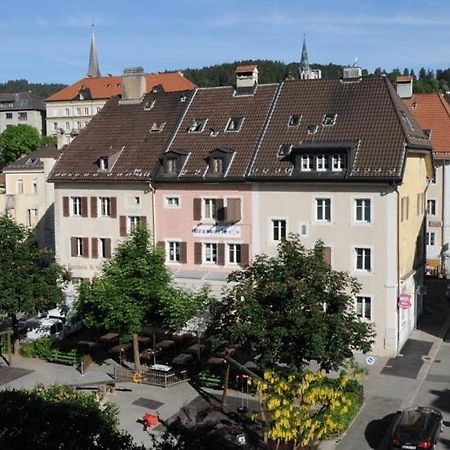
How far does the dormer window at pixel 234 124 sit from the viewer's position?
4234cm

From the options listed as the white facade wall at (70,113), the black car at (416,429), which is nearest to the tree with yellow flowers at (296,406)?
the black car at (416,429)

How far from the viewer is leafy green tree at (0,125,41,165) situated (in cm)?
11344

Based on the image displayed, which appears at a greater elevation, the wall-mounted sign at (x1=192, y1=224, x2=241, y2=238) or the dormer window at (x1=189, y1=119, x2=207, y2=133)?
the dormer window at (x1=189, y1=119, x2=207, y2=133)

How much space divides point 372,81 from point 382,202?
8329 millimetres

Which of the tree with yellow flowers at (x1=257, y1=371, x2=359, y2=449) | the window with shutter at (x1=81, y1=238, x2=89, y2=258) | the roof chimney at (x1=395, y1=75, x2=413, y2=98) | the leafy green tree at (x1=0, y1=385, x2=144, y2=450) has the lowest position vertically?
the tree with yellow flowers at (x1=257, y1=371, x2=359, y2=449)

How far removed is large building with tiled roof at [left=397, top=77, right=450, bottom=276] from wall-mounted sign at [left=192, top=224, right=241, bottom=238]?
74.3 feet

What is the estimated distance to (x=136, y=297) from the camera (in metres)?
33.5

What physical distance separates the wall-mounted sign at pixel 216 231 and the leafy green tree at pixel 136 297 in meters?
6.14

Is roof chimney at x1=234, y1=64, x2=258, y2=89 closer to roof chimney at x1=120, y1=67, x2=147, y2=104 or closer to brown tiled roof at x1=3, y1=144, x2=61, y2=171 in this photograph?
roof chimney at x1=120, y1=67, x2=147, y2=104

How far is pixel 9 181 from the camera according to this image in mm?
63750

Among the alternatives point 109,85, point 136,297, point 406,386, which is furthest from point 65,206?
point 109,85

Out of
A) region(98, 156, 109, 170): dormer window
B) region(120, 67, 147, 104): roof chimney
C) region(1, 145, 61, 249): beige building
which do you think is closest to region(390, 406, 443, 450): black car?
region(98, 156, 109, 170): dormer window

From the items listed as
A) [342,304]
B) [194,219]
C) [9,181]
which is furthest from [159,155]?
[9,181]

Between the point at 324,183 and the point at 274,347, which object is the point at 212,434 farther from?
the point at 324,183
